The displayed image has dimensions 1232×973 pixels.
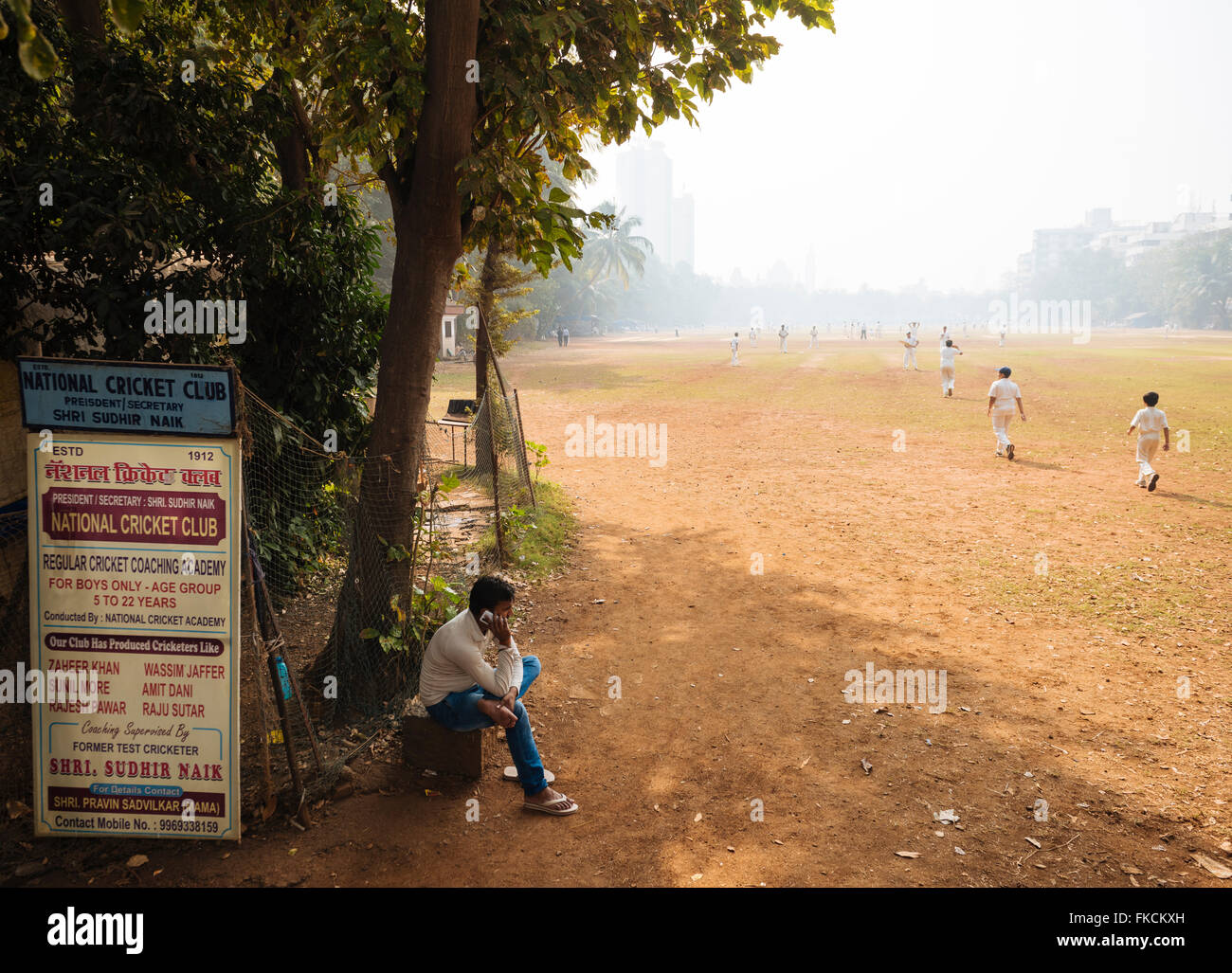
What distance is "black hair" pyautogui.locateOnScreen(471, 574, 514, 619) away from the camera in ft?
17.5

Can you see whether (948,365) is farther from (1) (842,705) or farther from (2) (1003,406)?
(1) (842,705)

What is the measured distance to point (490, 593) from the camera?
5344 mm

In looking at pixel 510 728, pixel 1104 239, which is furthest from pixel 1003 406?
pixel 1104 239

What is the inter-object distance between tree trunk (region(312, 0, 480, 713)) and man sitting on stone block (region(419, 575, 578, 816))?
1277 millimetres

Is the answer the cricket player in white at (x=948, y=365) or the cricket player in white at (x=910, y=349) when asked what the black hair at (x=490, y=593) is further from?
the cricket player in white at (x=910, y=349)

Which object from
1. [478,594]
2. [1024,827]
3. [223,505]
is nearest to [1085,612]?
[1024,827]

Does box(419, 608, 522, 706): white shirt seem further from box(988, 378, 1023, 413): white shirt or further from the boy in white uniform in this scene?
box(988, 378, 1023, 413): white shirt

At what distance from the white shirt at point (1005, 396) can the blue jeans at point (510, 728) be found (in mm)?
14608

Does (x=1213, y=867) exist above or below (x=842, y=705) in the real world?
below

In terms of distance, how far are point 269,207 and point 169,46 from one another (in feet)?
11.5

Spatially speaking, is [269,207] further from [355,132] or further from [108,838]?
[108,838]

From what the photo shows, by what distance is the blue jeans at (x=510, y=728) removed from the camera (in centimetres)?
530

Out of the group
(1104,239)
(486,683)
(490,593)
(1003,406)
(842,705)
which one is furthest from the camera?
(1104,239)

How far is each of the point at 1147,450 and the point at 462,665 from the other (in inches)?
520
